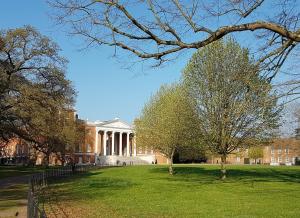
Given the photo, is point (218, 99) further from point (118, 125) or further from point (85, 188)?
point (118, 125)

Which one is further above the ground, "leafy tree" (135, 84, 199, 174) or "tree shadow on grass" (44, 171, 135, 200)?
"leafy tree" (135, 84, 199, 174)

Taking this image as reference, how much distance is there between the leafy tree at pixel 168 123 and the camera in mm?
46562

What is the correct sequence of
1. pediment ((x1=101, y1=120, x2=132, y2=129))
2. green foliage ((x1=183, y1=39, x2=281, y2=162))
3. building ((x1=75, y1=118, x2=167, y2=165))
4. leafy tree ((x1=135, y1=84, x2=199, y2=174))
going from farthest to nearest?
pediment ((x1=101, y1=120, x2=132, y2=129)) < building ((x1=75, y1=118, x2=167, y2=165)) < leafy tree ((x1=135, y1=84, x2=199, y2=174)) < green foliage ((x1=183, y1=39, x2=281, y2=162))

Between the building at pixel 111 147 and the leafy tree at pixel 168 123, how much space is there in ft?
185

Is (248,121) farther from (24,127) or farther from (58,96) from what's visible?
(24,127)

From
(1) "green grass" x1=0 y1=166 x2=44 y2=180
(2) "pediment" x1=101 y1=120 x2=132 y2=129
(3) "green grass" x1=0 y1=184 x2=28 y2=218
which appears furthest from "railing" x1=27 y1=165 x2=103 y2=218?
(2) "pediment" x1=101 y1=120 x2=132 y2=129

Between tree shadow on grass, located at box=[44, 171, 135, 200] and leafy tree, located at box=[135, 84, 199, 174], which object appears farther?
leafy tree, located at box=[135, 84, 199, 174]

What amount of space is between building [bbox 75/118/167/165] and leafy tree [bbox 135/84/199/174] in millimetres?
56540

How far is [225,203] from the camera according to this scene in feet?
74.9

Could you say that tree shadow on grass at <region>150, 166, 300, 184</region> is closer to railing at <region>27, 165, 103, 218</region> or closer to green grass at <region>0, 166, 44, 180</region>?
railing at <region>27, 165, 103, 218</region>

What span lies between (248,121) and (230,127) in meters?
1.71

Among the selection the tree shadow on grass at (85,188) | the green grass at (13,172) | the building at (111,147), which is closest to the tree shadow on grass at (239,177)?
the tree shadow on grass at (85,188)

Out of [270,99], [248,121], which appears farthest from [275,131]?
[270,99]

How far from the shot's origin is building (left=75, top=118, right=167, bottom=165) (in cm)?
12294
